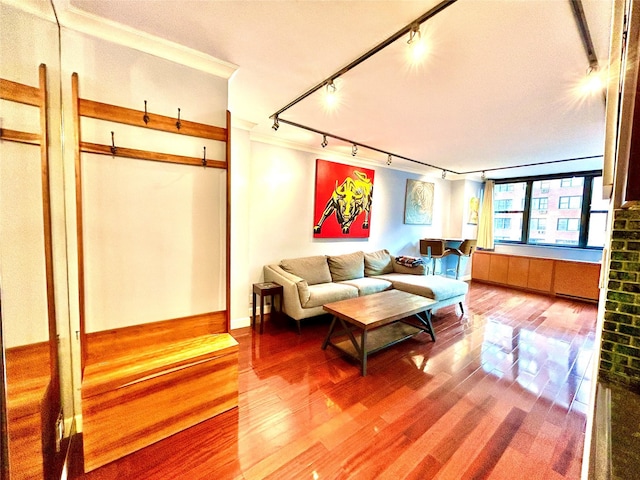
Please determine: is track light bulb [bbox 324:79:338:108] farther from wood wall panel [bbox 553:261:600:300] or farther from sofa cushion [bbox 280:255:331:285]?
wood wall panel [bbox 553:261:600:300]

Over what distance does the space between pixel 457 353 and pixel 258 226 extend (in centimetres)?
279

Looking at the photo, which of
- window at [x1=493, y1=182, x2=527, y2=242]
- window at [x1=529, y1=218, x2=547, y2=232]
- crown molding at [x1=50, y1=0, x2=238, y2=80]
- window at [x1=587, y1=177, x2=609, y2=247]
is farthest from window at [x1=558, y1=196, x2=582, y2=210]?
crown molding at [x1=50, y1=0, x2=238, y2=80]

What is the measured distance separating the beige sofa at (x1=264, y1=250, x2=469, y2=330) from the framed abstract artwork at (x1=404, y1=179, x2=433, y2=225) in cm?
143

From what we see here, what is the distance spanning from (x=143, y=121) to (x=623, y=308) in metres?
2.58

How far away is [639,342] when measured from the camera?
2.83ft

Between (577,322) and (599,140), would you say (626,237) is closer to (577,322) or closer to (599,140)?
(599,140)

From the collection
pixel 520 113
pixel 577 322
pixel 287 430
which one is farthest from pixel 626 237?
pixel 577 322

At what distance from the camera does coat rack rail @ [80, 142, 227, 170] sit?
5.14 ft

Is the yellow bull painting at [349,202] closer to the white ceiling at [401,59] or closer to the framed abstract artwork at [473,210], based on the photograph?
the white ceiling at [401,59]

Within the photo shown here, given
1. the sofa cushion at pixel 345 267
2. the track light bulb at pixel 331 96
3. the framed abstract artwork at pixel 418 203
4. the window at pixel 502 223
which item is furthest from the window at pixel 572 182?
the track light bulb at pixel 331 96

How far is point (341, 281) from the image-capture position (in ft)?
13.0

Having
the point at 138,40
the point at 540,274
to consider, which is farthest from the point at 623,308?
the point at 540,274

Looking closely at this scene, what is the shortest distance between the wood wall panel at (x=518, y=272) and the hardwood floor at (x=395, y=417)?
99.6 inches

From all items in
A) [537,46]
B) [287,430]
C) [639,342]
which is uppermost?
[537,46]
